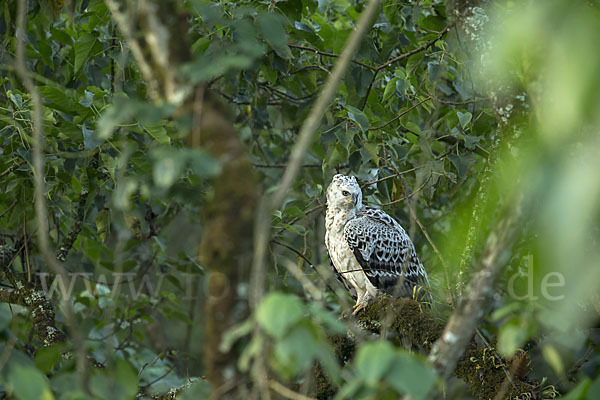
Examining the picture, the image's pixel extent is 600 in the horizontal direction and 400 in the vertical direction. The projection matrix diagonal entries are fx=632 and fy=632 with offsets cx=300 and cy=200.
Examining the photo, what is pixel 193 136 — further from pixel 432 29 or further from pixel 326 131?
pixel 432 29

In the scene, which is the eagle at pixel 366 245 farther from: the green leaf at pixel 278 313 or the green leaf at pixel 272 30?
the green leaf at pixel 278 313

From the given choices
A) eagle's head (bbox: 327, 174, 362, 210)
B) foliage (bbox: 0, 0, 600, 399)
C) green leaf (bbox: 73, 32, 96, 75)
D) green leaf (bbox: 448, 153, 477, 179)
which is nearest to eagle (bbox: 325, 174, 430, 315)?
eagle's head (bbox: 327, 174, 362, 210)

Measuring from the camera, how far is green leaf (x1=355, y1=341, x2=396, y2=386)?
1.28m

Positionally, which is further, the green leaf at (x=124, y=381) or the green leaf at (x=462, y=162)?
the green leaf at (x=462, y=162)

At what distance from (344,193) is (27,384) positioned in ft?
9.96

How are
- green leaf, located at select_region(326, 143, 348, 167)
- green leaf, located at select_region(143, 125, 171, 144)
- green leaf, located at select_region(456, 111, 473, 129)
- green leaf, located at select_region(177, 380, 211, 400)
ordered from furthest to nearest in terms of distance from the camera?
green leaf, located at select_region(326, 143, 348, 167)
green leaf, located at select_region(456, 111, 473, 129)
green leaf, located at select_region(143, 125, 171, 144)
green leaf, located at select_region(177, 380, 211, 400)

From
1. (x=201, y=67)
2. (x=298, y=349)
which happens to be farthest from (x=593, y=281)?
(x=201, y=67)

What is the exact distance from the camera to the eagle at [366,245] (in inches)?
172

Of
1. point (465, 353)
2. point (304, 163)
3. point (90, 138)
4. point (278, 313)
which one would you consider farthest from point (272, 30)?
point (304, 163)

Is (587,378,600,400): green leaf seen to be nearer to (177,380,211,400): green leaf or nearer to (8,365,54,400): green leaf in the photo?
(177,380,211,400): green leaf

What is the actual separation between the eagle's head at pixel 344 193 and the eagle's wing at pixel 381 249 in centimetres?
15

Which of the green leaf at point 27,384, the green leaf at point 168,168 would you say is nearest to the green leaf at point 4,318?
the green leaf at point 27,384

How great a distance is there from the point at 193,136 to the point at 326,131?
2.00 metres

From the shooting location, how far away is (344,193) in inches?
173
